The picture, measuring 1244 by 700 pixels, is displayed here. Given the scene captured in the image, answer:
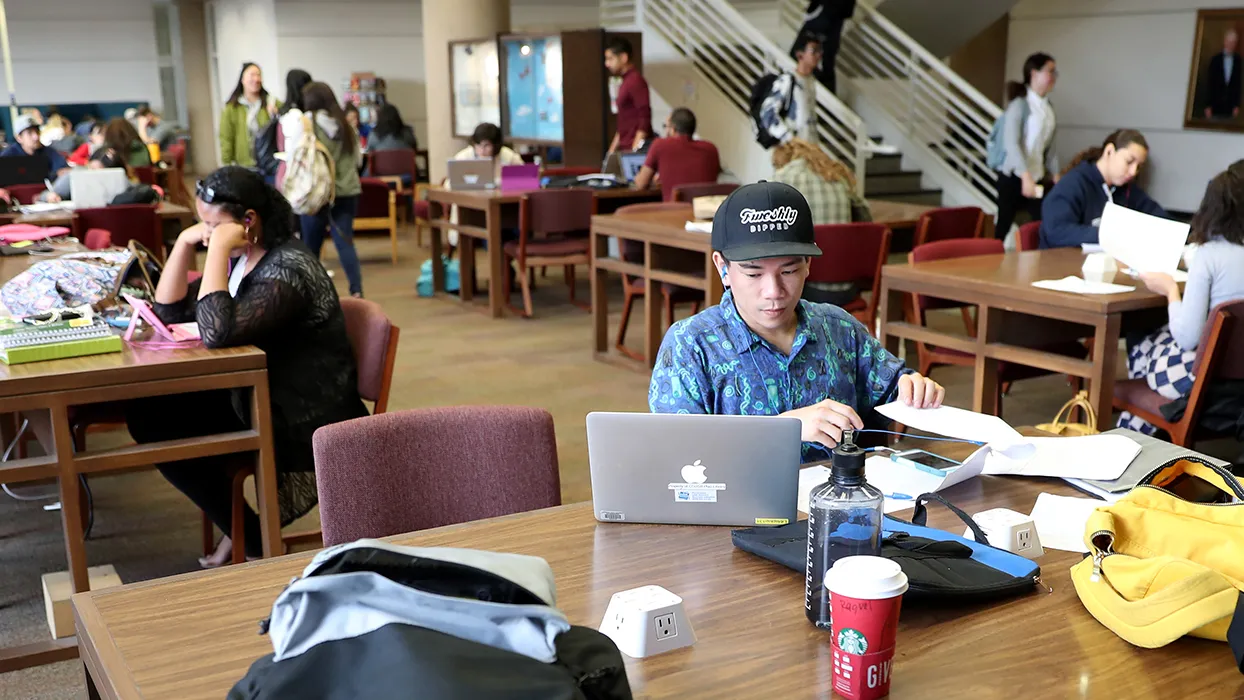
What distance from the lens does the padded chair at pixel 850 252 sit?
4.83 m

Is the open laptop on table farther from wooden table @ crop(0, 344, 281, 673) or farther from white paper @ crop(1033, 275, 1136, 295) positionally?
white paper @ crop(1033, 275, 1136, 295)

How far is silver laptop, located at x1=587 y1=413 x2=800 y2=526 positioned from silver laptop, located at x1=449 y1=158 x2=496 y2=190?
233 inches

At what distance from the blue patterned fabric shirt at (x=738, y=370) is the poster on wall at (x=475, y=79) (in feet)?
29.9

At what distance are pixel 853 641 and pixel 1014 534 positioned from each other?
54cm

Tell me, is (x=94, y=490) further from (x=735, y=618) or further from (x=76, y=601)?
(x=735, y=618)

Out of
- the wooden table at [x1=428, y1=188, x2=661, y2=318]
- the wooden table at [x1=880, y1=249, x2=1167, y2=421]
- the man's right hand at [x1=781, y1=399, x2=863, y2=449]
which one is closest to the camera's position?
the man's right hand at [x1=781, y1=399, x2=863, y2=449]

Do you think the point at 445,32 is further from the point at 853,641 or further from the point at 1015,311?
the point at 853,641

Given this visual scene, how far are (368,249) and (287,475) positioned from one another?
7693 mm

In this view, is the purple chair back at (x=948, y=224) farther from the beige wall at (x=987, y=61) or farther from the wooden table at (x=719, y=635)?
the beige wall at (x=987, y=61)

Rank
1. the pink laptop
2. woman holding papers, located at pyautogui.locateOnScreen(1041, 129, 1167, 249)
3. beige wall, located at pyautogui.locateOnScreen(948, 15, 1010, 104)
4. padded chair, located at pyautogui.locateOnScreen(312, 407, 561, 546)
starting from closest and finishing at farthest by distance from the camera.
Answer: padded chair, located at pyautogui.locateOnScreen(312, 407, 561, 546) < woman holding papers, located at pyautogui.locateOnScreen(1041, 129, 1167, 249) < the pink laptop < beige wall, located at pyautogui.locateOnScreen(948, 15, 1010, 104)

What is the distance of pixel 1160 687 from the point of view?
1296 millimetres

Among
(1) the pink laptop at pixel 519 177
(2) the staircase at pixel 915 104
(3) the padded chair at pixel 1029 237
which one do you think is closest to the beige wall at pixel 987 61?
(2) the staircase at pixel 915 104

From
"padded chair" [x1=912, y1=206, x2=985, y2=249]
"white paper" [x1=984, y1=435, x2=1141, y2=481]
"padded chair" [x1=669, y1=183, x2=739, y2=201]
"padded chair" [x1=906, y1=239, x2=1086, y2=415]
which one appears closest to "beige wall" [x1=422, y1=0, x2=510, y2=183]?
"padded chair" [x1=669, y1=183, x2=739, y2=201]

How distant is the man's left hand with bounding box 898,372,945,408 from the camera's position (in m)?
2.04
